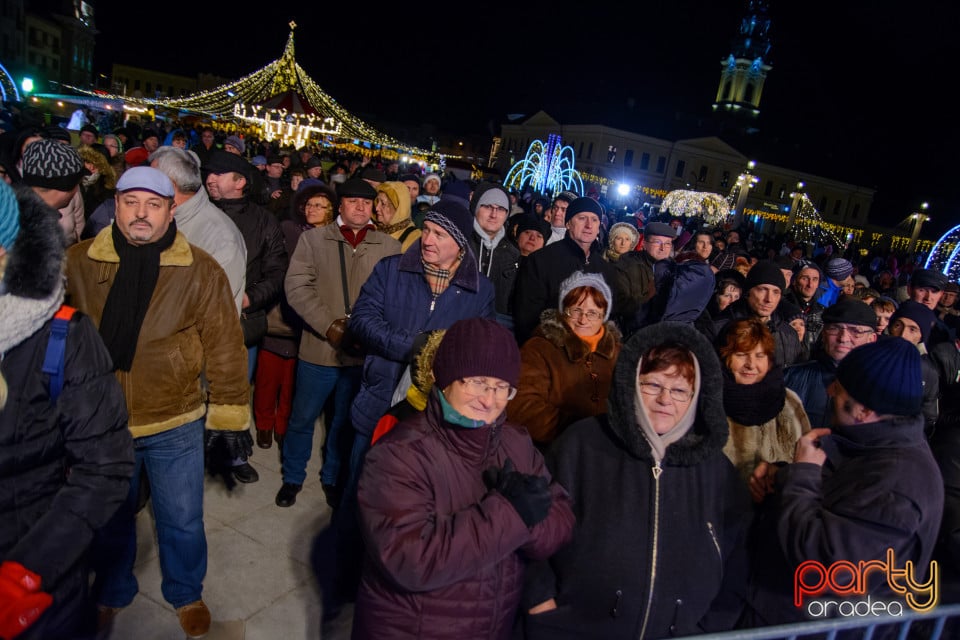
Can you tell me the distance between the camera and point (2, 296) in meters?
1.74

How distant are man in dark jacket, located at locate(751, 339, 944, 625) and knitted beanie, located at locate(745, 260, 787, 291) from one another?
2.57 metres

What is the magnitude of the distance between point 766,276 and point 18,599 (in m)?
4.93

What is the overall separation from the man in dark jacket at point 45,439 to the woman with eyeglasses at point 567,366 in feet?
6.11

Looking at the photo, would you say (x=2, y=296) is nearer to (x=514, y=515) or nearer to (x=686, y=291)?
(x=514, y=515)

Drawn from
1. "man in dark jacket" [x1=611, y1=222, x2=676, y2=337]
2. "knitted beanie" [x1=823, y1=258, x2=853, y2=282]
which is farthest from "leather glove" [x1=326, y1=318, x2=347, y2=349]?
"knitted beanie" [x1=823, y1=258, x2=853, y2=282]

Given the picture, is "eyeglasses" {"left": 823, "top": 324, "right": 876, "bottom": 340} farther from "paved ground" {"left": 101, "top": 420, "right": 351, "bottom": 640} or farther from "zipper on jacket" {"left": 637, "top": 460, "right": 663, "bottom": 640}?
"paved ground" {"left": 101, "top": 420, "right": 351, "bottom": 640}

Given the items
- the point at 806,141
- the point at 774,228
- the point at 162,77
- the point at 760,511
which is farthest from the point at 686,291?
the point at 162,77

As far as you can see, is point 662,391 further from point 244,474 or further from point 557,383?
point 244,474

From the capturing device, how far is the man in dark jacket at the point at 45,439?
69.2 inches

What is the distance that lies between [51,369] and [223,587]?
208 cm

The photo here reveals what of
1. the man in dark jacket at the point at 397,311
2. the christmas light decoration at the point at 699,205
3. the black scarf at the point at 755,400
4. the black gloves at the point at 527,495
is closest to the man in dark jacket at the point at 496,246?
the man in dark jacket at the point at 397,311

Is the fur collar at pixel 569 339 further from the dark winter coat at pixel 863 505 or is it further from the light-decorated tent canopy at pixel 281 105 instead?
the light-decorated tent canopy at pixel 281 105

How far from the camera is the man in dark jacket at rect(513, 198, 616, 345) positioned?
505 cm

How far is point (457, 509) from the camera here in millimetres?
1979
